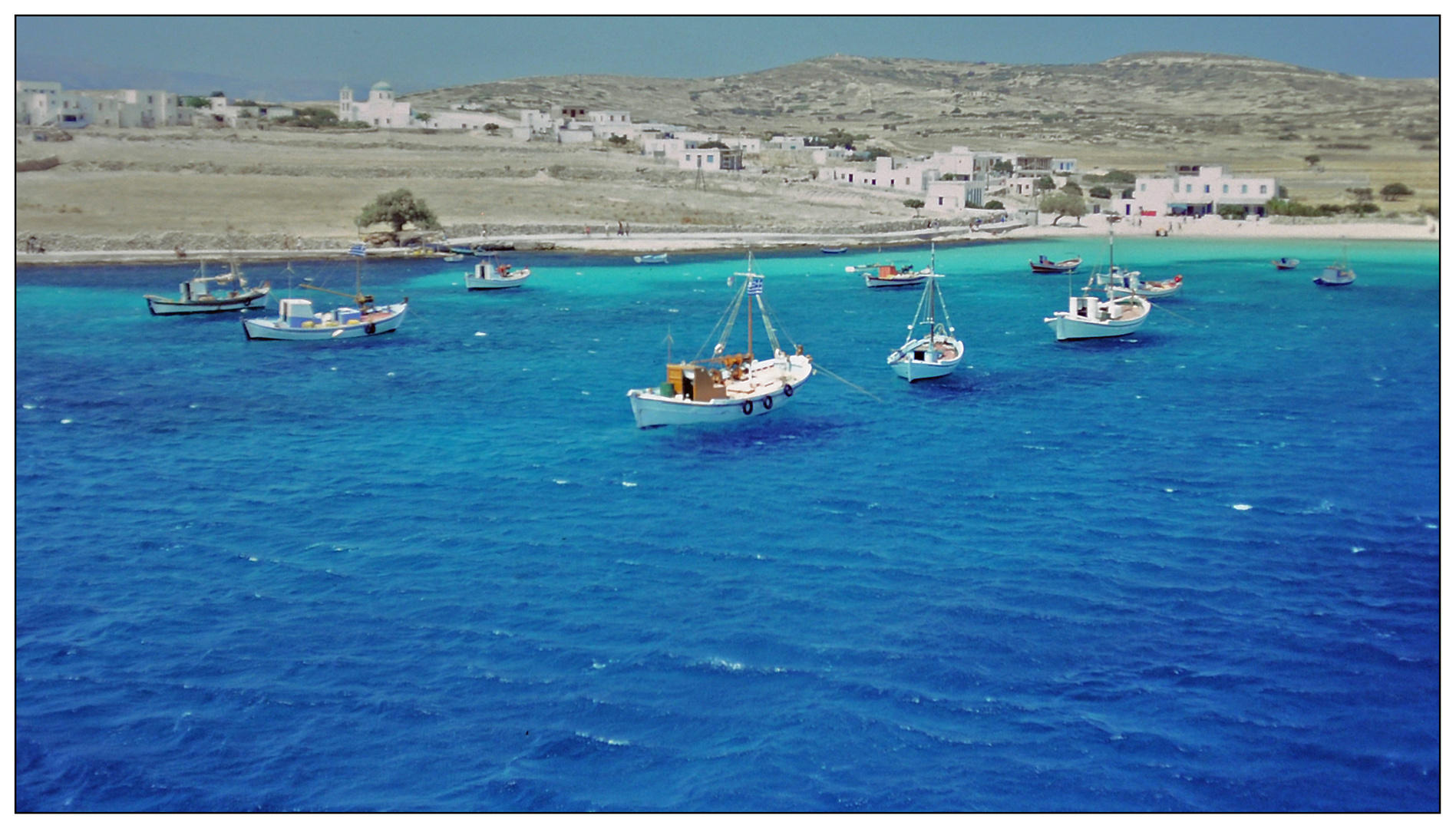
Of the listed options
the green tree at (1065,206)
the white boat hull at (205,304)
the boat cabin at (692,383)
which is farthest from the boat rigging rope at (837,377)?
the green tree at (1065,206)

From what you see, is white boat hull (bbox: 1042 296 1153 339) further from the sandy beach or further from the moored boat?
the sandy beach

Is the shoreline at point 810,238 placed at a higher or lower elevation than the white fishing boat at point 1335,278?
higher

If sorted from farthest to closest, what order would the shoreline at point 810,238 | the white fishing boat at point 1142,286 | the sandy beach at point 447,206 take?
the sandy beach at point 447,206 < the shoreline at point 810,238 < the white fishing boat at point 1142,286

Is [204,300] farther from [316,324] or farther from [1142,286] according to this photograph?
[1142,286]

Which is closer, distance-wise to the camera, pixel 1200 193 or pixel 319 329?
pixel 319 329

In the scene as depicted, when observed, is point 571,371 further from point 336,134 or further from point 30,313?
point 336,134

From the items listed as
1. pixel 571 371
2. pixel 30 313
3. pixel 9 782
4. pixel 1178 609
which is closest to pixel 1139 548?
pixel 1178 609

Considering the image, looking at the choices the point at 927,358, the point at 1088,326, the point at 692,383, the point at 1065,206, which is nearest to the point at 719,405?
the point at 692,383

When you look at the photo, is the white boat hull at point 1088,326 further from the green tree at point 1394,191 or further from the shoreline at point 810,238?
the green tree at point 1394,191
